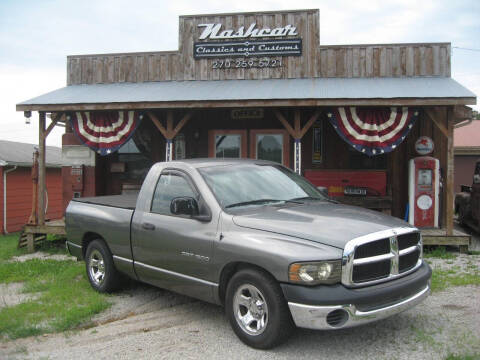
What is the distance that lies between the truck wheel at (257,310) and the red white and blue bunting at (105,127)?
20.8 feet

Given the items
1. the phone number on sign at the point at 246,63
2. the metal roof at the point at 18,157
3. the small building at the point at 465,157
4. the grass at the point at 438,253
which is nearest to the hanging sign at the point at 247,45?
the phone number on sign at the point at 246,63

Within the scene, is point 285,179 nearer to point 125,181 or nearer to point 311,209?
point 311,209

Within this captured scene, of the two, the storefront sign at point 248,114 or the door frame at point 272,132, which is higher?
the storefront sign at point 248,114

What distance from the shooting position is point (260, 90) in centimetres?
994

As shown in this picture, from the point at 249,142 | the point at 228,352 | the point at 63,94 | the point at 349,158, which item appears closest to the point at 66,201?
the point at 63,94

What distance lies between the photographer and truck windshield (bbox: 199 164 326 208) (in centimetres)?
484

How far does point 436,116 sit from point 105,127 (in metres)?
7.26

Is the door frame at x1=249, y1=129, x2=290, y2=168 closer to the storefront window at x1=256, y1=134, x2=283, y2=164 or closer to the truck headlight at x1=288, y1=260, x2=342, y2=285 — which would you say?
the storefront window at x1=256, y1=134, x2=283, y2=164

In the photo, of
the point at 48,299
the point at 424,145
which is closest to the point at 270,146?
the point at 424,145

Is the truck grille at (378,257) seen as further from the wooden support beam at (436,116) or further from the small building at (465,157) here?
the small building at (465,157)

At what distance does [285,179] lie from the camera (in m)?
5.44

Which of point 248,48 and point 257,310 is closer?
point 257,310

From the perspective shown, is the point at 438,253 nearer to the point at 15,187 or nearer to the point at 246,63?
the point at 246,63

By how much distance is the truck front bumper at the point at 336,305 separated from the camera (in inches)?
146
